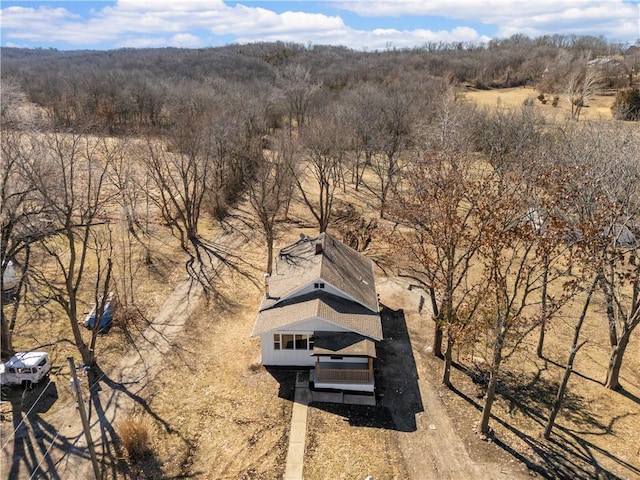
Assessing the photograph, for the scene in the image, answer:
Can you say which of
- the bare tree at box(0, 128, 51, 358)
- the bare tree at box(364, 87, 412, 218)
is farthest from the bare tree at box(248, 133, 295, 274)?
the bare tree at box(0, 128, 51, 358)

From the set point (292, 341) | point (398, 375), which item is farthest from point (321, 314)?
point (398, 375)

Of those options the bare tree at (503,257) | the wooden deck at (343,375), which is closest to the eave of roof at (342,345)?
the wooden deck at (343,375)

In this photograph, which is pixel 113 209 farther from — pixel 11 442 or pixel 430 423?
pixel 430 423

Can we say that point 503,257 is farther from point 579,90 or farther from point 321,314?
point 579,90

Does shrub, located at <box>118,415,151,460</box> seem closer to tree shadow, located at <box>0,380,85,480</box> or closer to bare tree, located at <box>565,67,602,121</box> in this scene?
tree shadow, located at <box>0,380,85,480</box>

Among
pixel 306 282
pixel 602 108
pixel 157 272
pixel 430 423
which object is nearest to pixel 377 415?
pixel 430 423

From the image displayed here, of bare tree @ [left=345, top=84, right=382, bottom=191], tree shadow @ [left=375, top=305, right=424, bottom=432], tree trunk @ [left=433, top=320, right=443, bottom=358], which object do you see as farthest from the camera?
bare tree @ [left=345, top=84, right=382, bottom=191]

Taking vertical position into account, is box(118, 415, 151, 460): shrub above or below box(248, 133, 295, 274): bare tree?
below
